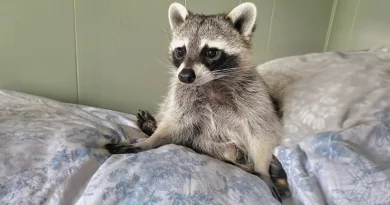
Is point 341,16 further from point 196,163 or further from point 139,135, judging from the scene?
point 196,163

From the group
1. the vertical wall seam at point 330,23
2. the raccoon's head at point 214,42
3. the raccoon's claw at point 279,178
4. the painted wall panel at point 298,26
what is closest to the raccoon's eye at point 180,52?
the raccoon's head at point 214,42

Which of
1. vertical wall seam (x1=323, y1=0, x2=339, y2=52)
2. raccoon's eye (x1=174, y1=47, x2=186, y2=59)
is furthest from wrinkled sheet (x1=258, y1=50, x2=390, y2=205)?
vertical wall seam (x1=323, y1=0, x2=339, y2=52)

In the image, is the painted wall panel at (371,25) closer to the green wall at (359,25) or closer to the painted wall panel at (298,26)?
the green wall at (359,25)

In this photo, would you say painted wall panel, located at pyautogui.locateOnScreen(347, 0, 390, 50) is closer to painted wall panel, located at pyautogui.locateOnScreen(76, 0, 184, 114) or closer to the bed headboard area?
the bed headboard area

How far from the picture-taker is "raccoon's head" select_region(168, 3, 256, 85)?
3.61ft

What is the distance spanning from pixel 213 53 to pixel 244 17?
6.6 inches

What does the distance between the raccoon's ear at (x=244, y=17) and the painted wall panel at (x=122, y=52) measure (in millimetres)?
496

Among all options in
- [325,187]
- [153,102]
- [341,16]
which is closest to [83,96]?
[153,102]

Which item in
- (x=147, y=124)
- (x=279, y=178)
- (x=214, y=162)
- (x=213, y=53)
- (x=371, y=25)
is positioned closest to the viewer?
(x=214, y=162)

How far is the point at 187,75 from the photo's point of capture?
3.36ft

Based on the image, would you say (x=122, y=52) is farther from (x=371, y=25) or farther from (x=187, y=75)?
(x=371, y=25)

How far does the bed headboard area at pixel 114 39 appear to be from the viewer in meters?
1.40

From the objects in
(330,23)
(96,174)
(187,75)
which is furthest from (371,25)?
(96,174)

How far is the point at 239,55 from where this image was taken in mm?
1170
